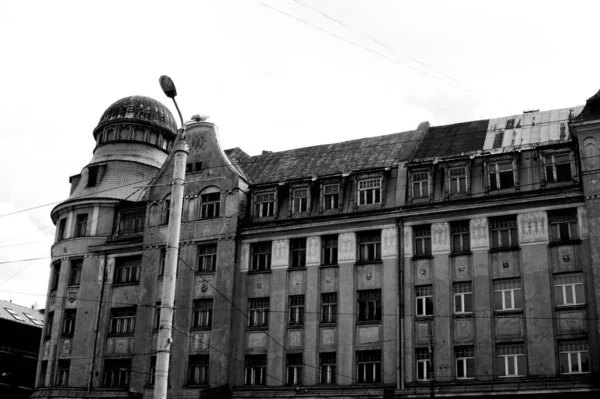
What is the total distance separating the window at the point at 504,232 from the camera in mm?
36719

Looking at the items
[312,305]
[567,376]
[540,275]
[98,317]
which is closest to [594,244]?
[540,275]

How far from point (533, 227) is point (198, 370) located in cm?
1968

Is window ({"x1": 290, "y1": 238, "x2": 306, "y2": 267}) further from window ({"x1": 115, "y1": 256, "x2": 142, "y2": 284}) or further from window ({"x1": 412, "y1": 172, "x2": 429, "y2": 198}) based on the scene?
window ({"x1": 115, "y1": 256, "x2": 142, "y2": 284})

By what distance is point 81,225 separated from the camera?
4891 centimetres

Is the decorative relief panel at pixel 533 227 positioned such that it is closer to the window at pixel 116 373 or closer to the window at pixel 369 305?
the window at pixel 369 305

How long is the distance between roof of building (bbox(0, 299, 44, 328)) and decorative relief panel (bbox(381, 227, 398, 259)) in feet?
120

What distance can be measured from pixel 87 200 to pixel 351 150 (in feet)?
57.7

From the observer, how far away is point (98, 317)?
4578 cm

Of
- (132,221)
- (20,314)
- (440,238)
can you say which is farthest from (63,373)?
(440,238)

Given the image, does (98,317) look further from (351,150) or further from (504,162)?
(504,162)

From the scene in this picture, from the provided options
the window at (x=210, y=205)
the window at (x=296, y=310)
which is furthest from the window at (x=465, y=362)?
the window at (x=210, y=205)

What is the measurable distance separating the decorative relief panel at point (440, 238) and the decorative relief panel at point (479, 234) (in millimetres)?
1254

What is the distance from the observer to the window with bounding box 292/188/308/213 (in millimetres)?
42719

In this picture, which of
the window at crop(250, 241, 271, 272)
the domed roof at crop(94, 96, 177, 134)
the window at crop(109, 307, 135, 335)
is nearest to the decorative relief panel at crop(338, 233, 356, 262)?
the window at crop(250, 241, 271, 272)
